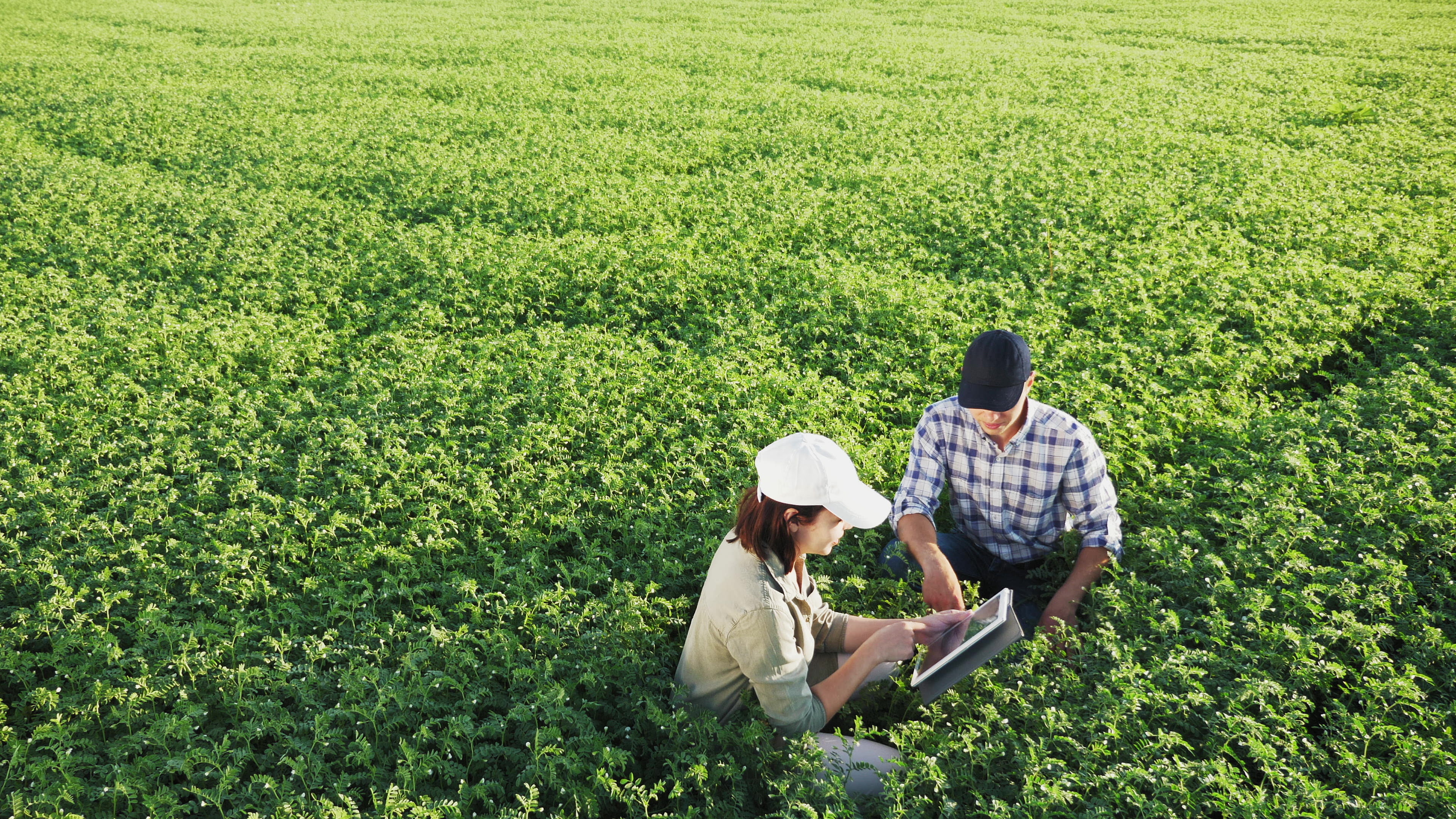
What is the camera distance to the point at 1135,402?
681 cm

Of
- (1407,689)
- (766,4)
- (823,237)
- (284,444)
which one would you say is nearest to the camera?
(1407,689)

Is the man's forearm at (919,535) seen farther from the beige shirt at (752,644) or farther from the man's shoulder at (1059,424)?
the beige shirt at (752,644)

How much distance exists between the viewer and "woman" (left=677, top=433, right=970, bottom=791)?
3521 millimetres

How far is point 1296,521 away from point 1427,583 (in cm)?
67

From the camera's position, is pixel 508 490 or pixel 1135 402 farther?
pixel 1135 402

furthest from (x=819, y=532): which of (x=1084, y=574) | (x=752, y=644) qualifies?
(x=1084, y=574)

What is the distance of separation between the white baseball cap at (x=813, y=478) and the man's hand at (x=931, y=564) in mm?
1127

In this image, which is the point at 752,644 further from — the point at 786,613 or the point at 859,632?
the point at 859,632

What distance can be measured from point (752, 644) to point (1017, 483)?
2.00m

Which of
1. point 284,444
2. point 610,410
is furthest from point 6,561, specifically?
point 610,410

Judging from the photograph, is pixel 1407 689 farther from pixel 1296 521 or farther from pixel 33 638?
pixel 33 638

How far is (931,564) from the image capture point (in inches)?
182

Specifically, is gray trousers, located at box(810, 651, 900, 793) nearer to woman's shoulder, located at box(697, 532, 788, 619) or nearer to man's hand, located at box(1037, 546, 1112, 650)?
woman's shoulder, located at box(697, 532, 788, 619)

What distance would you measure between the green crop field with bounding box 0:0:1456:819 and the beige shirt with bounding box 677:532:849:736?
0.15 m
